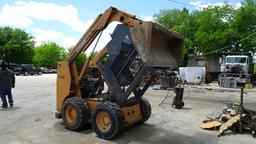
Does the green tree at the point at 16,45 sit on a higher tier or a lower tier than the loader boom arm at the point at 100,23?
higher

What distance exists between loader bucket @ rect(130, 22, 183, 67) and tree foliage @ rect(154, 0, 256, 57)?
98.7 feet

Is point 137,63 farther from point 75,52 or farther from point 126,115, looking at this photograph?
point 75,52

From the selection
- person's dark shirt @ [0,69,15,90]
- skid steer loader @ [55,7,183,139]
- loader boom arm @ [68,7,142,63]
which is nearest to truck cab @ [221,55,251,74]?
person's dark shirt @ [0,69,15,90]

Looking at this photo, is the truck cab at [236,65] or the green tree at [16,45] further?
the green tree at [16,45]

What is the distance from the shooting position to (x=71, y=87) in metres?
8.97

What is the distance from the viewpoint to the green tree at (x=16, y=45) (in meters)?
59.7

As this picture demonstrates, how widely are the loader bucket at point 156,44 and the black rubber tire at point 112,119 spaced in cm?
142

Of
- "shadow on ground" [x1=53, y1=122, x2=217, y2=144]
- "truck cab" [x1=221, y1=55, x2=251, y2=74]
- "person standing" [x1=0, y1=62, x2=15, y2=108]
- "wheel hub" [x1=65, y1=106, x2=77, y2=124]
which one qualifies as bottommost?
"shadow on ground" [x1=53, y1=122, x2=217, y2=144]

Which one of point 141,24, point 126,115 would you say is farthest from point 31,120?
point 141,24

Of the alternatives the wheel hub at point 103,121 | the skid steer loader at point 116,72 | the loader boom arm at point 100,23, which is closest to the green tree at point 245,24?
the skid steer loader at point 116,72

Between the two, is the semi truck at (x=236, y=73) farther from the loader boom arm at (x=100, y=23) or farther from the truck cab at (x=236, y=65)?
the loader boom arm at (x=100, y=23)

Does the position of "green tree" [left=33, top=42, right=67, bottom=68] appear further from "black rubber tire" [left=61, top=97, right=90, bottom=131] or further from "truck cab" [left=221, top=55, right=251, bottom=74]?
"black rubber tire" [left=61, top=97, right=90, bottom=131]

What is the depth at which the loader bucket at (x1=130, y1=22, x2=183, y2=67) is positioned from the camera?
277 inches

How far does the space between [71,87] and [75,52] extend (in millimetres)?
979
